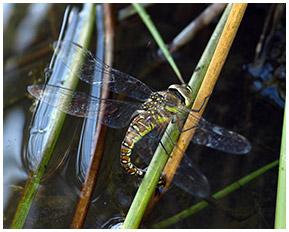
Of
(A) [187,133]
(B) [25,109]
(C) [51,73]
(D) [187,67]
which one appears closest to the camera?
(A) [187,133]

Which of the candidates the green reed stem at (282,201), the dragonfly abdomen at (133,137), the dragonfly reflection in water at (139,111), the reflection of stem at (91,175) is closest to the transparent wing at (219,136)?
the dragonfly reflection in water at (139,111)

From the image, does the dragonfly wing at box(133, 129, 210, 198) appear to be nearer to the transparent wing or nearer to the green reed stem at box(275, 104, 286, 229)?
the transparent wing

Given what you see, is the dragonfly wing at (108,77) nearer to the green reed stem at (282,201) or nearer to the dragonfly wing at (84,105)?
the dragonfly wing at (84,105)

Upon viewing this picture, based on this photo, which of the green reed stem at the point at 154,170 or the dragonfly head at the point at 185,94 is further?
the dragonfly head at the point at 185,94

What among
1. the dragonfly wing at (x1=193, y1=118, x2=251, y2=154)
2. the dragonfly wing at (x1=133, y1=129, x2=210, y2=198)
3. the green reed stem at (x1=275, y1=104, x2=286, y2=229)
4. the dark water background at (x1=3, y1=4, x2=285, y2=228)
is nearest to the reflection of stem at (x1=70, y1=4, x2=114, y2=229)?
the dark water background at (x1=3, y1=4, x2=285, y2=228)

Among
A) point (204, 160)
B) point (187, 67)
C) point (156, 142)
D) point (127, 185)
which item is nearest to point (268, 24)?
point (187, 67)

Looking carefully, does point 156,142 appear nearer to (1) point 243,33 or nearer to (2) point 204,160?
(2) point 204,160

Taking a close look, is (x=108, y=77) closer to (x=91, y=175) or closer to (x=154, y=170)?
(x=91, y=175)
